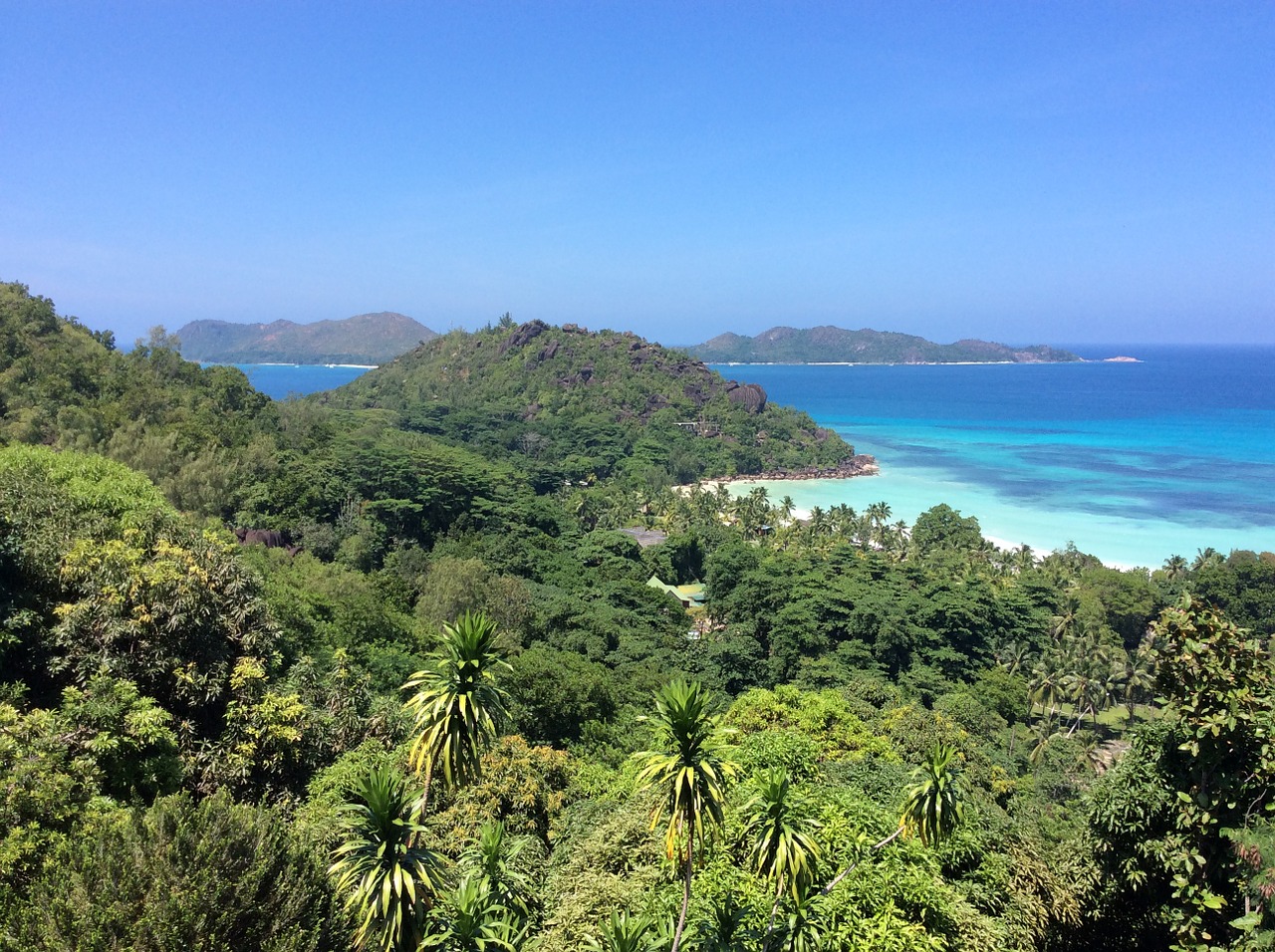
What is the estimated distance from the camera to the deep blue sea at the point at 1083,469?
6022 cm

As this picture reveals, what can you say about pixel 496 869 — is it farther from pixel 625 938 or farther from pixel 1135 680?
pixel 1135 680

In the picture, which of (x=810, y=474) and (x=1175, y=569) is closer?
(x=1175, y=569)

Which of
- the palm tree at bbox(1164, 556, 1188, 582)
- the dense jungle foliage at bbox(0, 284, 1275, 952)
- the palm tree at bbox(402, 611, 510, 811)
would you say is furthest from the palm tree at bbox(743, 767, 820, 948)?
the palm tree at bbox(1164, 556, 1188, 582)

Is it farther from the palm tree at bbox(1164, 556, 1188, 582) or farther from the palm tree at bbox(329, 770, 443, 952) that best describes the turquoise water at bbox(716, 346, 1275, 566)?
the palm tree at bbox(329, 770, 443, 952)

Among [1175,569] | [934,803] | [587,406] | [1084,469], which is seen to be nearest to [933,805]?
[934,803]

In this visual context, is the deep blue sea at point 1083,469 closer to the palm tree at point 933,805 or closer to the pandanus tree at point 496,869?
the palm tree at point 933,805

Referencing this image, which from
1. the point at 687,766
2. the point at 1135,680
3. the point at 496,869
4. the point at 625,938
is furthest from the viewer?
the point at 1135,680

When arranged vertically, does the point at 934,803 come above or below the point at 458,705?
below

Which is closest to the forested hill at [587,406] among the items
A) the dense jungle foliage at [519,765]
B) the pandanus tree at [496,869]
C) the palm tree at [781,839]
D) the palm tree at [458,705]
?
the dense jungle foliage at [519,765]

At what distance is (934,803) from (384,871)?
20.3ft

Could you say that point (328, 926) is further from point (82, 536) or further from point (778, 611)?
point (778, 611)

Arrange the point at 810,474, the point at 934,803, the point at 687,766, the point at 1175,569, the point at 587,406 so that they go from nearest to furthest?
the point at 687,766
the point at 934,803
the point at 1175,569
the point at 810,474
the point at 587,406

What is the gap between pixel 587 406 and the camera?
353 feet

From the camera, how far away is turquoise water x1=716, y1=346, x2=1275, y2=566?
2370 inches
